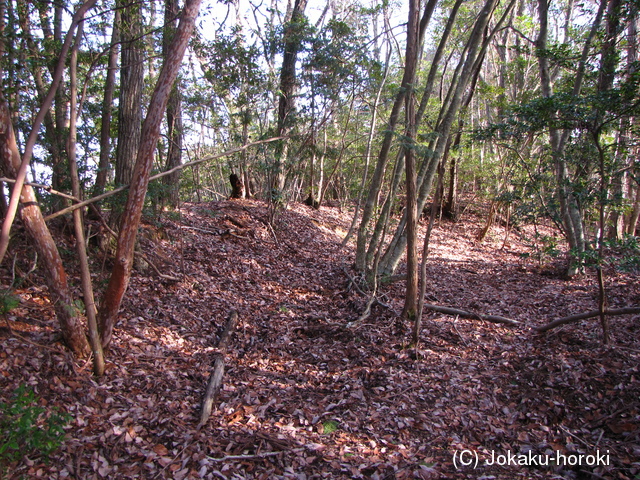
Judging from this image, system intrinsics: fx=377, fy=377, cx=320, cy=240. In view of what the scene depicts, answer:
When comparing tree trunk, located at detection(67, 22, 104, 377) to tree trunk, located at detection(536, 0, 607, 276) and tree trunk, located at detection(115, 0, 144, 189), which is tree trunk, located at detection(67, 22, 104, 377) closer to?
tree trunk, located at detection(115, 0, 144, 189)

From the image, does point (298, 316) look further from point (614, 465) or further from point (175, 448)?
point (614, 465)

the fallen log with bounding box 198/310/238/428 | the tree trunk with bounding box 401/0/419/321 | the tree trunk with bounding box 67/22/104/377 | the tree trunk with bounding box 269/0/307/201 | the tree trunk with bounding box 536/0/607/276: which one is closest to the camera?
the tree trunk with bounding box 67/22/104/377

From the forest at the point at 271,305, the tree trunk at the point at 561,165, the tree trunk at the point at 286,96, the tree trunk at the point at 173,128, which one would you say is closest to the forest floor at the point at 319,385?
the forest at the point at 271,305

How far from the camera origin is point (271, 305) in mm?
7855

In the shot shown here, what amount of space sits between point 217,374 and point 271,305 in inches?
113

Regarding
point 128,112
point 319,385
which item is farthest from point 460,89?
point 128,112

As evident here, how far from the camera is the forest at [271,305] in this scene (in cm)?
382

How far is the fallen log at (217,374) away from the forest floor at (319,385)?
104 millimetres

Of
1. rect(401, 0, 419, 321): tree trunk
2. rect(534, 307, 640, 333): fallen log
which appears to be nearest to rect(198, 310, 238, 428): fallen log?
rect(401, 0, 419, 321): tree trunk

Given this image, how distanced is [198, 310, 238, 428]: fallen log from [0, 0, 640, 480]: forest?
34mm

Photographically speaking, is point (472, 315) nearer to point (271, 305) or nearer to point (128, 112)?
point (271, 305)

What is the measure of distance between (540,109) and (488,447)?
5.25 metres

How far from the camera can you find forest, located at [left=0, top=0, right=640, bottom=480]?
382cm

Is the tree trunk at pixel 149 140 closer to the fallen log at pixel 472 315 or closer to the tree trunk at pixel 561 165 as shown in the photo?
the fallen log at pixel 472 315
